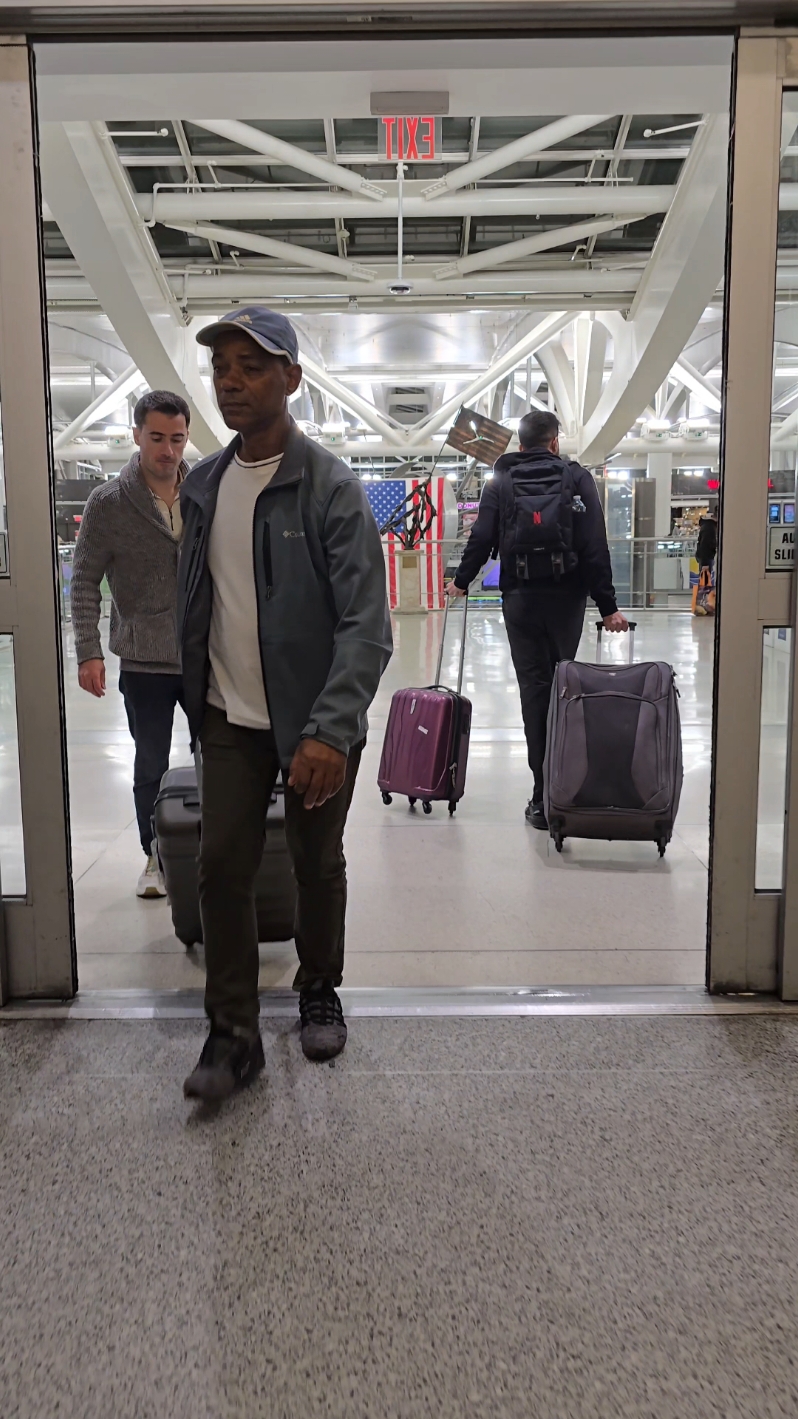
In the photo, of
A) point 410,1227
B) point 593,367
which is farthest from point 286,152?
point 593,367

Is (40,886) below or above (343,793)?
below

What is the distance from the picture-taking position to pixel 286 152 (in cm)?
677

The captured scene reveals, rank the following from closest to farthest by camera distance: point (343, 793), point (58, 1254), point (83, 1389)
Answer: point (83, 1389) → point (58, 1254) → point (343, 793)

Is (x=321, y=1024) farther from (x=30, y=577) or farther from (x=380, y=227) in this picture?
(x=380, y=227)

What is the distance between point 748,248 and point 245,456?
1.47m

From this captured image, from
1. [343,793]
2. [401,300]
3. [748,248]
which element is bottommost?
[343,793]

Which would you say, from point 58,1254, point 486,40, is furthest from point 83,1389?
point 486,40

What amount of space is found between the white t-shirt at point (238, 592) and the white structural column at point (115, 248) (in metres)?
4.62

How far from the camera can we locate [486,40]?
104 inches

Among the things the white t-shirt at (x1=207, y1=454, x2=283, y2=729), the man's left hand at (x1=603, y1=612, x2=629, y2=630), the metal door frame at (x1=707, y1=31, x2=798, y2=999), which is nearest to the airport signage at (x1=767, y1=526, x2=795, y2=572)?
the metal door frame at (x1=707, y1=31, x2=798, y2=999)

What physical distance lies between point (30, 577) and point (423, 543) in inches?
764

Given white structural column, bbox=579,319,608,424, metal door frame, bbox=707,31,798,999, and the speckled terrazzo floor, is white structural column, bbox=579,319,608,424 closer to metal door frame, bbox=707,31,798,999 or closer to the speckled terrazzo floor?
metal door frame, bbox=707,31,798,999

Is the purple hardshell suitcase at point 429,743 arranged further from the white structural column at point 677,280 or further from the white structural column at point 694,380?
the white structural column at point 694,380

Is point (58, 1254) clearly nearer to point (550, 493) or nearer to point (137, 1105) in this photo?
point (137, 1105)
